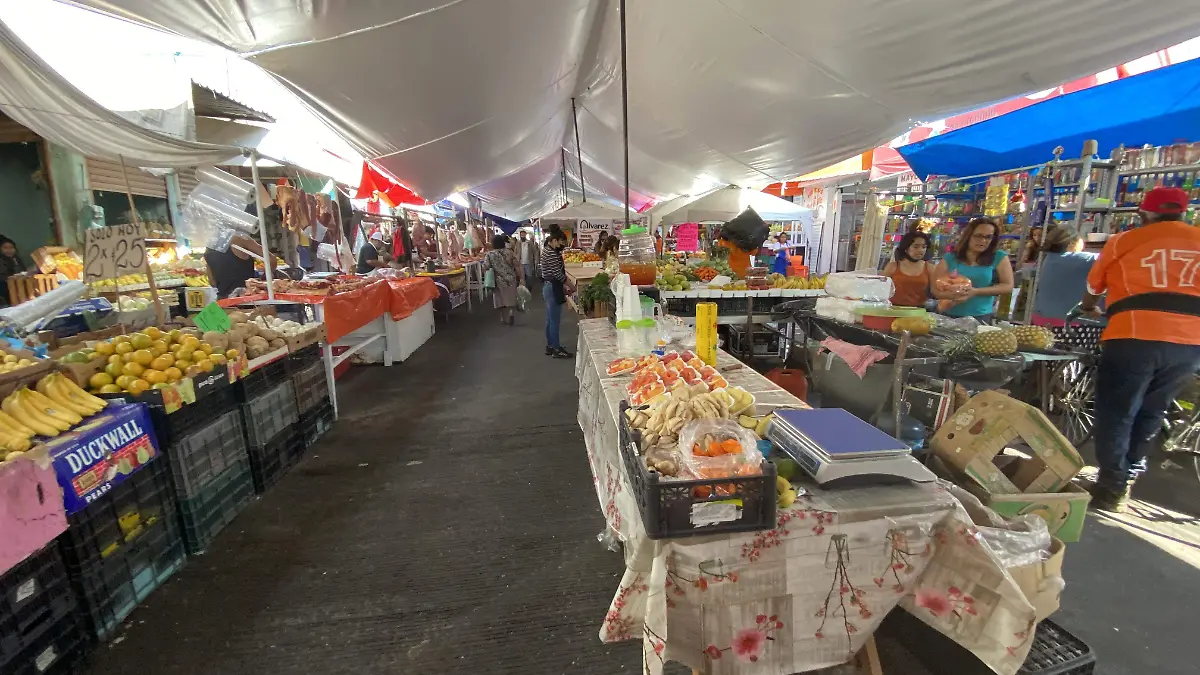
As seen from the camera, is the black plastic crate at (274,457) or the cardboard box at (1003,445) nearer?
the cardboard box at (1003,445)

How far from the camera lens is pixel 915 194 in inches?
291

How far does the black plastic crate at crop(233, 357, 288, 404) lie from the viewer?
3.45 metres

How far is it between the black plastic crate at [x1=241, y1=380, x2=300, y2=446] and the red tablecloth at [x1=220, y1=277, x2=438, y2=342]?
1.06 meters

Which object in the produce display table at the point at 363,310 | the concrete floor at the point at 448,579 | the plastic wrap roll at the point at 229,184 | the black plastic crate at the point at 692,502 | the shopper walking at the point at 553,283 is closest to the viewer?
the black plastic crate at the point at 692,502

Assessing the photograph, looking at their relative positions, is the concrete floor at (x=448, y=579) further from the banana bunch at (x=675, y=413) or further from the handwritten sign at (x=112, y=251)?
the handwritten sign at (x=112, y=251)

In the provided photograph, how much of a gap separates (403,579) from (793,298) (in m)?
4.78

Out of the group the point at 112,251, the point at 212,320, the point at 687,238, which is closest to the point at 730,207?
the point at 687,238

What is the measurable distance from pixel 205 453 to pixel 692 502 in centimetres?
311

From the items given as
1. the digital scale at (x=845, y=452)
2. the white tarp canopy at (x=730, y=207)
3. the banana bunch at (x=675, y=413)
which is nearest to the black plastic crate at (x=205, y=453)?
the banana bunch at (x=675, y=413)

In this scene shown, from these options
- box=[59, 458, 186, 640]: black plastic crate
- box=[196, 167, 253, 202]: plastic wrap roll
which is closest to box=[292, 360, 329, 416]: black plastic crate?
box=[59, 458, 186, 640]: black plastic crate

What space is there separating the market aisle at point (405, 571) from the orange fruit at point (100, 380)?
1093 millimetres

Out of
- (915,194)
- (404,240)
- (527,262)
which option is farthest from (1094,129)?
(527,262)

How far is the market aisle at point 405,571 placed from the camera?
7.22 feet

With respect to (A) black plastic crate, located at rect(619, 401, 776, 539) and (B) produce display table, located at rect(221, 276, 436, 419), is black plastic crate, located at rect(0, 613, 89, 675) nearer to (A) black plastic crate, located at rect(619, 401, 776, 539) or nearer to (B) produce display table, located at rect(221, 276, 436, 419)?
(A) black plastic crate, located at rect(619, 401, 776, 539)
